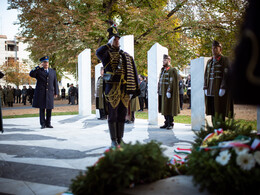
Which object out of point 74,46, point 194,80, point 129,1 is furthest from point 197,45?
point 194,80

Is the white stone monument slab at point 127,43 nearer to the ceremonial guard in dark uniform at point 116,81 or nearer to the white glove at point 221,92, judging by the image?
the white glove at point 221,92

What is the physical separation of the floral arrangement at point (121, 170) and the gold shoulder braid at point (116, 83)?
2.84 m

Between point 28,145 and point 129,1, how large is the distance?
68.1ft

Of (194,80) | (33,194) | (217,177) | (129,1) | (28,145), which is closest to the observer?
(217,177)

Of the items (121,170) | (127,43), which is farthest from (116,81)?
(127,43)

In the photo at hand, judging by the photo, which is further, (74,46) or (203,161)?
(74,46)

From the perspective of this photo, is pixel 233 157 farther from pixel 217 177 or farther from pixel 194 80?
pixel 194 80

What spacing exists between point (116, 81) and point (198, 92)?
368 cm

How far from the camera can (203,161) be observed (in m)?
2.63

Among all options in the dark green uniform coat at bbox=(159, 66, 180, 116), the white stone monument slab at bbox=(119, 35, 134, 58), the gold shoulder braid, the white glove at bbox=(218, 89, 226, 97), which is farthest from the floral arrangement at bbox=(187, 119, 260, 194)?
the white stone monument slab at bbox=(119, 35, 134, 58)

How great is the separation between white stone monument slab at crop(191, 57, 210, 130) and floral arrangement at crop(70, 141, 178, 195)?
594 centimetres

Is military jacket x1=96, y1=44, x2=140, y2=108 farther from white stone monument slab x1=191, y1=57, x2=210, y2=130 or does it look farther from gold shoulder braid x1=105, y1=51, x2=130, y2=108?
white stone monument slab x1=191, y1=57, x2=210, y2=130

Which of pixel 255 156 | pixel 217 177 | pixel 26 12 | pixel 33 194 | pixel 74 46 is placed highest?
pixel 26 12

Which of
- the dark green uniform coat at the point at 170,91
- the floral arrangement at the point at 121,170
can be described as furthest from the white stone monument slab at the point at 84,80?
the floral arrangement at the point at 121,170
